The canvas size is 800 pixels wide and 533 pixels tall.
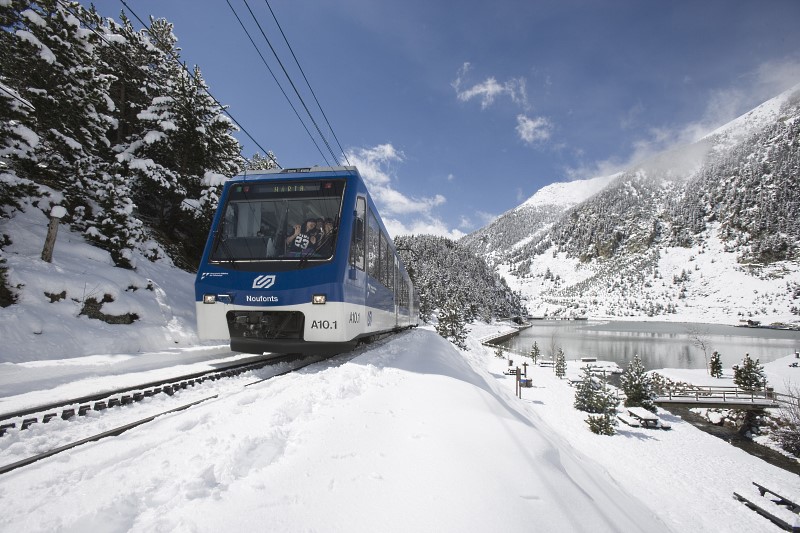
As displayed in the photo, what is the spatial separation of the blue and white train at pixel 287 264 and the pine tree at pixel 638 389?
30.0 metres

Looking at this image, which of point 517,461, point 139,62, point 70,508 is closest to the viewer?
point 70,508

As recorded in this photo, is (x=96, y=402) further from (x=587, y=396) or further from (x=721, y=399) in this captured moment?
(x=721, y=399)

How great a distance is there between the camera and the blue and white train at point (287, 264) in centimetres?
659

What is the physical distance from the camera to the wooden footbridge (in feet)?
96.5

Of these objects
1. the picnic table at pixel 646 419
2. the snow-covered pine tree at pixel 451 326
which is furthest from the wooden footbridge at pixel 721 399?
the snow-covered pine tree at pixel 451 326

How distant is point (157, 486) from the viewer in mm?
2238

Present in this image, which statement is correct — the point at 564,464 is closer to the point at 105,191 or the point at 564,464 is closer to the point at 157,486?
the point at 157,486

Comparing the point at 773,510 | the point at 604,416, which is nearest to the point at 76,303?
the point at 773,510

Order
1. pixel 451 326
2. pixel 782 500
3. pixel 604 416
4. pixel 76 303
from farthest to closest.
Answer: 1. pixel 451 326
2. pixel 604 416
3. pixel 782 500
4. pixel 76 303

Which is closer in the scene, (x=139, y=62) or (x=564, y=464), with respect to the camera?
(x=564, y=464)

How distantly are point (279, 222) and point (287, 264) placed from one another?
1040 millimetres

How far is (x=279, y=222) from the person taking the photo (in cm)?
727

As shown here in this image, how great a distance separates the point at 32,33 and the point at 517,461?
52.8ft

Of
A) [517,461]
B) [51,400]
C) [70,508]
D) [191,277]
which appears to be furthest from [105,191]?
[517,461]
